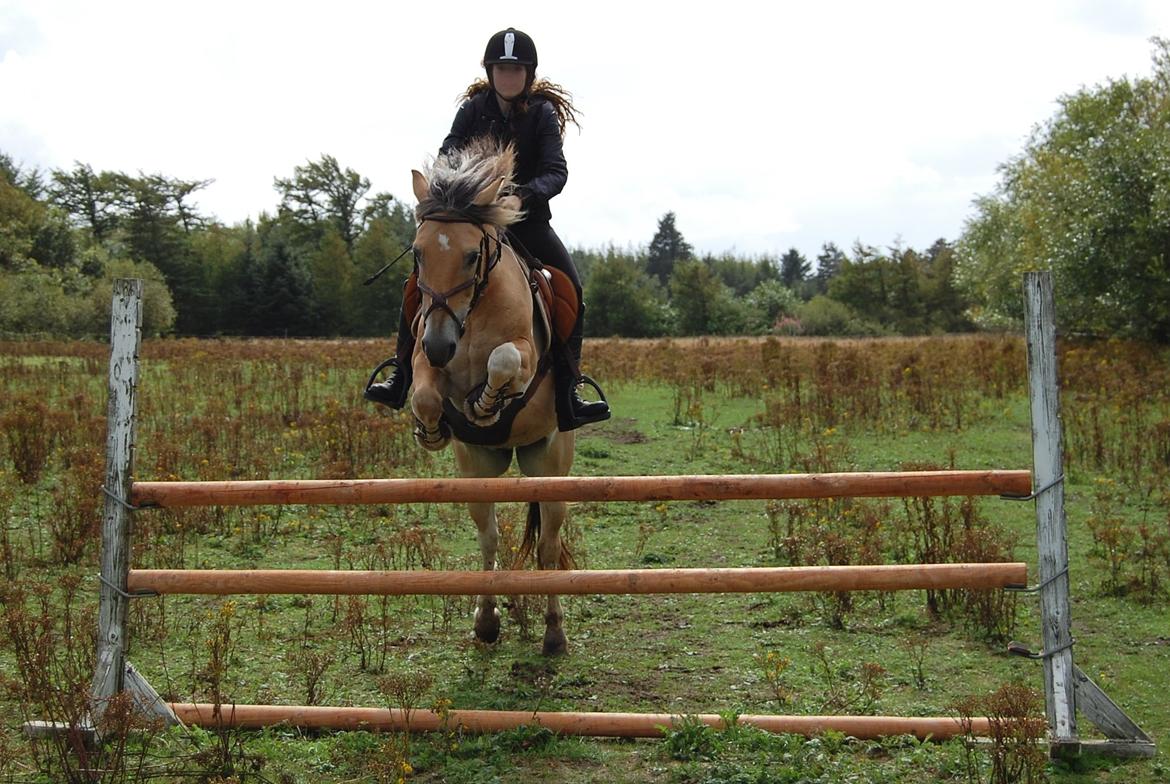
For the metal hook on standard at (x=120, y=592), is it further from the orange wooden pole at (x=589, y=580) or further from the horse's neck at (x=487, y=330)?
the horse's neck at (x=487, y=330)

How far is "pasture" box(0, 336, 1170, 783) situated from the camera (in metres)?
4.50

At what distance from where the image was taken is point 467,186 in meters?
5.36

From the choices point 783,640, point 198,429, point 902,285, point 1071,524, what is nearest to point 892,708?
point 783,640

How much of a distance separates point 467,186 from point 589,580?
228cm

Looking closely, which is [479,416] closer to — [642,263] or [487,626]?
[487,626]

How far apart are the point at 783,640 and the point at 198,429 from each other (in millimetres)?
8892

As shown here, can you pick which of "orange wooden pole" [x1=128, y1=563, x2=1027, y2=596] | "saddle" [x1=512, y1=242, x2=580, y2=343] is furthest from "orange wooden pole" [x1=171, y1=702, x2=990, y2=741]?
"saddle" [x1=512, y1=242, x2=580, y2=343]

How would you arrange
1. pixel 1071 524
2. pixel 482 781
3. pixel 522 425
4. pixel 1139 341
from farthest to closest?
pixel 1139 341 → pixel 1071 524 → pixel 522 425 → pixel 482 781

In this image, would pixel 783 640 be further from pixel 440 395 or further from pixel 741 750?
pixel 440 395

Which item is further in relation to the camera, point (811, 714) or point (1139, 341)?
point (1139, 341)

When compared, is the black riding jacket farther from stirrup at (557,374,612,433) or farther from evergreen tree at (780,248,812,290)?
evergreen tree at (780,248,812,290)

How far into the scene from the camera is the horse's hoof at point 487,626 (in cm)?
660

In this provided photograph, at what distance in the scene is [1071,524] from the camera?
9930 millimetres

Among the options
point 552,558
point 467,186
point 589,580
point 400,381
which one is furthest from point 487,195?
point 552,558
